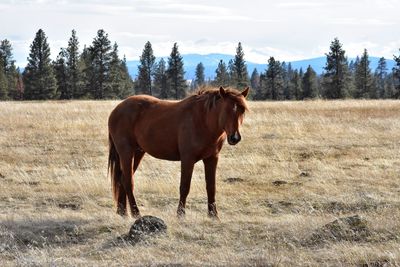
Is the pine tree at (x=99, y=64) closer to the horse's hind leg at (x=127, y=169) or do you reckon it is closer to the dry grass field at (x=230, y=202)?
the dry grass field at (x=230, y=202)

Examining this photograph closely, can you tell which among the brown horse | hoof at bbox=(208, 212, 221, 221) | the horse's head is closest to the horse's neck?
the brown horse

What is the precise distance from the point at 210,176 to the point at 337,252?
2872 millimetres

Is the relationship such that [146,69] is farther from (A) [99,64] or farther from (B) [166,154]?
(B) [166,154]

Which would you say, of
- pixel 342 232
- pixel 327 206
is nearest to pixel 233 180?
pixel 327 206

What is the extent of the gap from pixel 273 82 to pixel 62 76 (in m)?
25.8

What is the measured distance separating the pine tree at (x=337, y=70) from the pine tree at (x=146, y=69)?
27.2 m

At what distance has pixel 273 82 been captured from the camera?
2717 inches

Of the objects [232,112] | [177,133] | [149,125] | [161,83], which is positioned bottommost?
[177,133]

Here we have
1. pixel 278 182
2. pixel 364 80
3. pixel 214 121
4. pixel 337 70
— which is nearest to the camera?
pixel 214 121

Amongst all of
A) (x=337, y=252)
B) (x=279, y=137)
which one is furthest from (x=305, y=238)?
(x=279, y=137)

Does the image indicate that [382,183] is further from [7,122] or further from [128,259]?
[7,122]

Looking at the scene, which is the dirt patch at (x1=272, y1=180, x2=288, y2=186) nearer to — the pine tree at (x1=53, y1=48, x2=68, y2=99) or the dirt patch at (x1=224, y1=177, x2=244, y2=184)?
Answer: the dirt patch at (x1=224, y1=177, x2=244, y2=184)

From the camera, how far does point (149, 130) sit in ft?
28.2

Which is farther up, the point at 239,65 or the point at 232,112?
the point at 239,65
